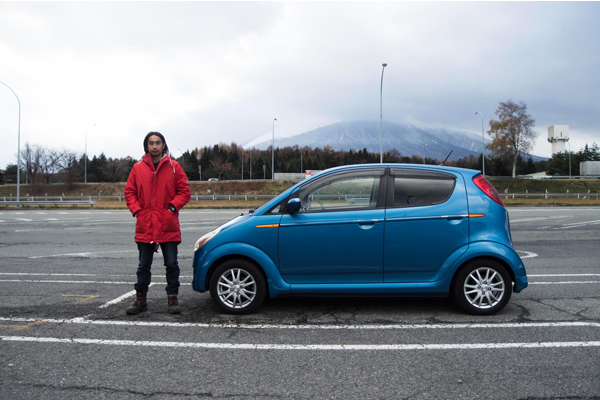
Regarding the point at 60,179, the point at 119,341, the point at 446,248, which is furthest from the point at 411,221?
the point at 60,179

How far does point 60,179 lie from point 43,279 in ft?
253

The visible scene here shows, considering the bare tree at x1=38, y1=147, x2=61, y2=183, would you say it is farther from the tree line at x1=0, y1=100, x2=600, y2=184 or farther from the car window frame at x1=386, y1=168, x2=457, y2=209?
the car window frame at x1=386, y1=168, x2=457, y2=209

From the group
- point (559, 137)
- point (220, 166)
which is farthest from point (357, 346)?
point (559, 137)

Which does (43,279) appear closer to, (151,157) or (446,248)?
(151,157)

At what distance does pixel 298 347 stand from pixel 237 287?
1187 millimetres

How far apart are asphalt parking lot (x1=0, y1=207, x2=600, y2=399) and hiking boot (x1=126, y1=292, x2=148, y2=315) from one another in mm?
103

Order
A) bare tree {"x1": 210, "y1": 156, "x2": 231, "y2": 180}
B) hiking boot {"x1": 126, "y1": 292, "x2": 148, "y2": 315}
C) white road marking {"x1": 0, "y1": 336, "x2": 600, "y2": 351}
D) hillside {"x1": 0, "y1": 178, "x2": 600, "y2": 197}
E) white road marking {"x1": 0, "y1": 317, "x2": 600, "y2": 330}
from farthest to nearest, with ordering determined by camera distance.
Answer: bare tree {"x1": 210, "y1": 156, "x2": 231, "y2": 180} < hillside {"x1": 0, "y1": 178, "x2": 600, "y2": 197} < hiking boot {"x1": 126, "y1": 292, "x2": 148, "y2": 315} < white road marking {"x1": 0, "y1": 317, "x2": 600, "y2": 330} < white road marking {"x1": 0, "y1": 336, "x2": 600, "y2": 351}

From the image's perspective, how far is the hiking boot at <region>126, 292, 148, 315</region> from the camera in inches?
187

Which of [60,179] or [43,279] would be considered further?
[60,179]

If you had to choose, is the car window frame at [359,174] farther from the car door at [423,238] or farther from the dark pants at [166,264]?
the dark pants at [166,264]

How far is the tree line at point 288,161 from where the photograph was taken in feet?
232

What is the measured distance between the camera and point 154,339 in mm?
3971

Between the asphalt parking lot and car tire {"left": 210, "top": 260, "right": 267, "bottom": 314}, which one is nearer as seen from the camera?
the asphalt parking lot

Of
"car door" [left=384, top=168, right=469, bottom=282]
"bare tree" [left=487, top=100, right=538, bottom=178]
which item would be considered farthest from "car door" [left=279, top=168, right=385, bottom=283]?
"bare tree" [left=487, top=100, right=538, bottom=178]
